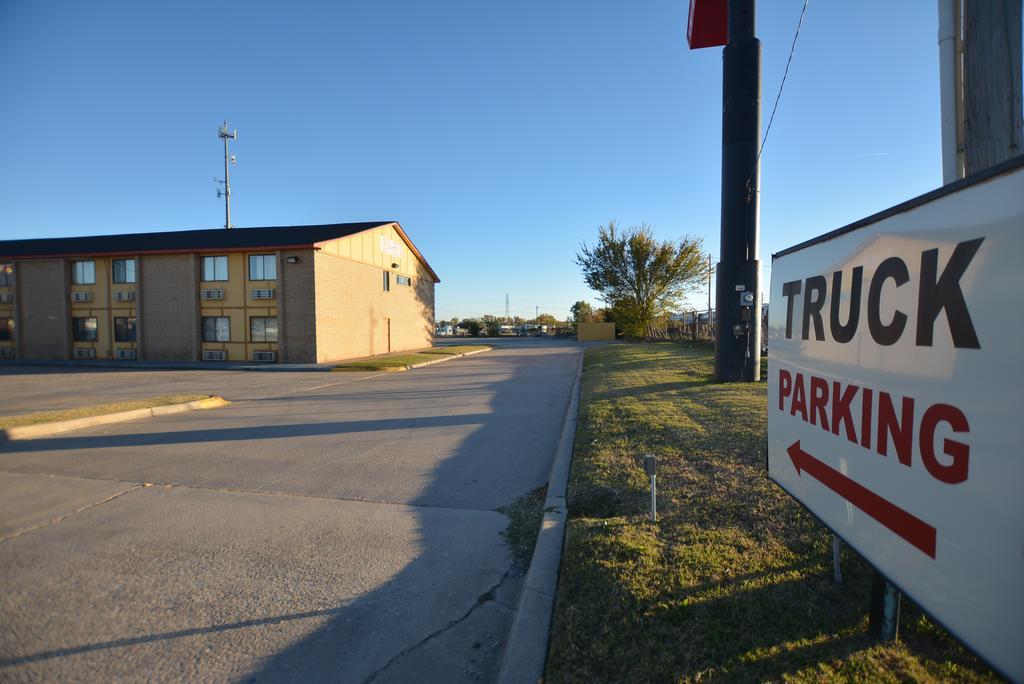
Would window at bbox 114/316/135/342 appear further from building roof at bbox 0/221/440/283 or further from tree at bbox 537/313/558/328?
tree at bbox 537/313/558/328

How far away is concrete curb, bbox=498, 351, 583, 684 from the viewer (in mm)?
2553

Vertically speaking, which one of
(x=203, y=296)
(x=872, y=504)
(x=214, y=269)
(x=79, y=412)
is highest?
(x=214, y=269)

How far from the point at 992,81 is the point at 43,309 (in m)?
38.2

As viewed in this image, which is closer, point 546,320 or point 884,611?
point 884,611

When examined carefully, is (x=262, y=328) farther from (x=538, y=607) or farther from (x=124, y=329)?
(x=538, y=607)

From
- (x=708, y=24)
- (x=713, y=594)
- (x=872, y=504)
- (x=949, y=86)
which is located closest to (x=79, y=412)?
(x=713, y=594)

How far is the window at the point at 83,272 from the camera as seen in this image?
90.7 feet

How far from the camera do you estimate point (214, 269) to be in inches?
1015

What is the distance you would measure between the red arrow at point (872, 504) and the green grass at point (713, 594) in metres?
0.79

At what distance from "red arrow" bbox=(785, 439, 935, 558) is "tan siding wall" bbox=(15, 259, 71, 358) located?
3605 centimetres

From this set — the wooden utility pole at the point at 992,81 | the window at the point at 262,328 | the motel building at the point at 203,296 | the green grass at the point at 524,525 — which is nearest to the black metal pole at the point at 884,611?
the green grass at the point at 524,525

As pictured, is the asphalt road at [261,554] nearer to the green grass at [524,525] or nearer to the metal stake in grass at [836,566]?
the green grass at [524,525]

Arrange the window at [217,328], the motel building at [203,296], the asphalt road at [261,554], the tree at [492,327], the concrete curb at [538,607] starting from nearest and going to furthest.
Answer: the concrete curb at [538,607]
the asphalt road at [261,554]
the motel building at [203,296]
the window at [217,328]
the tree at [492,327]

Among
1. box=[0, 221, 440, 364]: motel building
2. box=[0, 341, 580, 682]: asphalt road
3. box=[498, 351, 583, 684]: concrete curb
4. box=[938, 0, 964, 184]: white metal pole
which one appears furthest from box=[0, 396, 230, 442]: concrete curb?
box=[0, 221, 440, 364]: motel building
